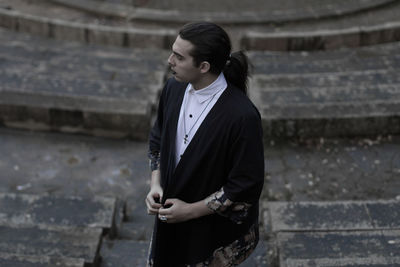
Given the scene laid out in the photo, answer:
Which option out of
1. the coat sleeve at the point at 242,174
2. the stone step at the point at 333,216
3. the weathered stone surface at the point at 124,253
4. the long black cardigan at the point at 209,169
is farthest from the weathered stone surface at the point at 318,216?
the coat sleeve at the point at 242,174

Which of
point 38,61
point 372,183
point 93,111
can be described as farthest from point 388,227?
point 38,61

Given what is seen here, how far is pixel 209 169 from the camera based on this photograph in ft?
8.52

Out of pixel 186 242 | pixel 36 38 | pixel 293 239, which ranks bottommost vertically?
pixel 36 38

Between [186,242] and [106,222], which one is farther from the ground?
[186,242]

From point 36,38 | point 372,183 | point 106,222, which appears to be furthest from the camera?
point 36,38

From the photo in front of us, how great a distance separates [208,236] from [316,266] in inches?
36.8

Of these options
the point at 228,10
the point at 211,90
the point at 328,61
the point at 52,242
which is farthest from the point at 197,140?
the point at 228,10

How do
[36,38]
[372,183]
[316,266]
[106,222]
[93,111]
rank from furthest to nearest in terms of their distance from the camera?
[36,38] < [93,111] < [372,183] < [106,222] < [316,266]

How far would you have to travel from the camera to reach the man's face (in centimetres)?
246

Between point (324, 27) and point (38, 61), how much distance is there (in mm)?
5327

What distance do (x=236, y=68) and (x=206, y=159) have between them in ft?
1.62

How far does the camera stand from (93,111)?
6109mm

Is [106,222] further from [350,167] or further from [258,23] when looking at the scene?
[258,23]

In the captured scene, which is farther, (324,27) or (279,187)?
(324,27)
